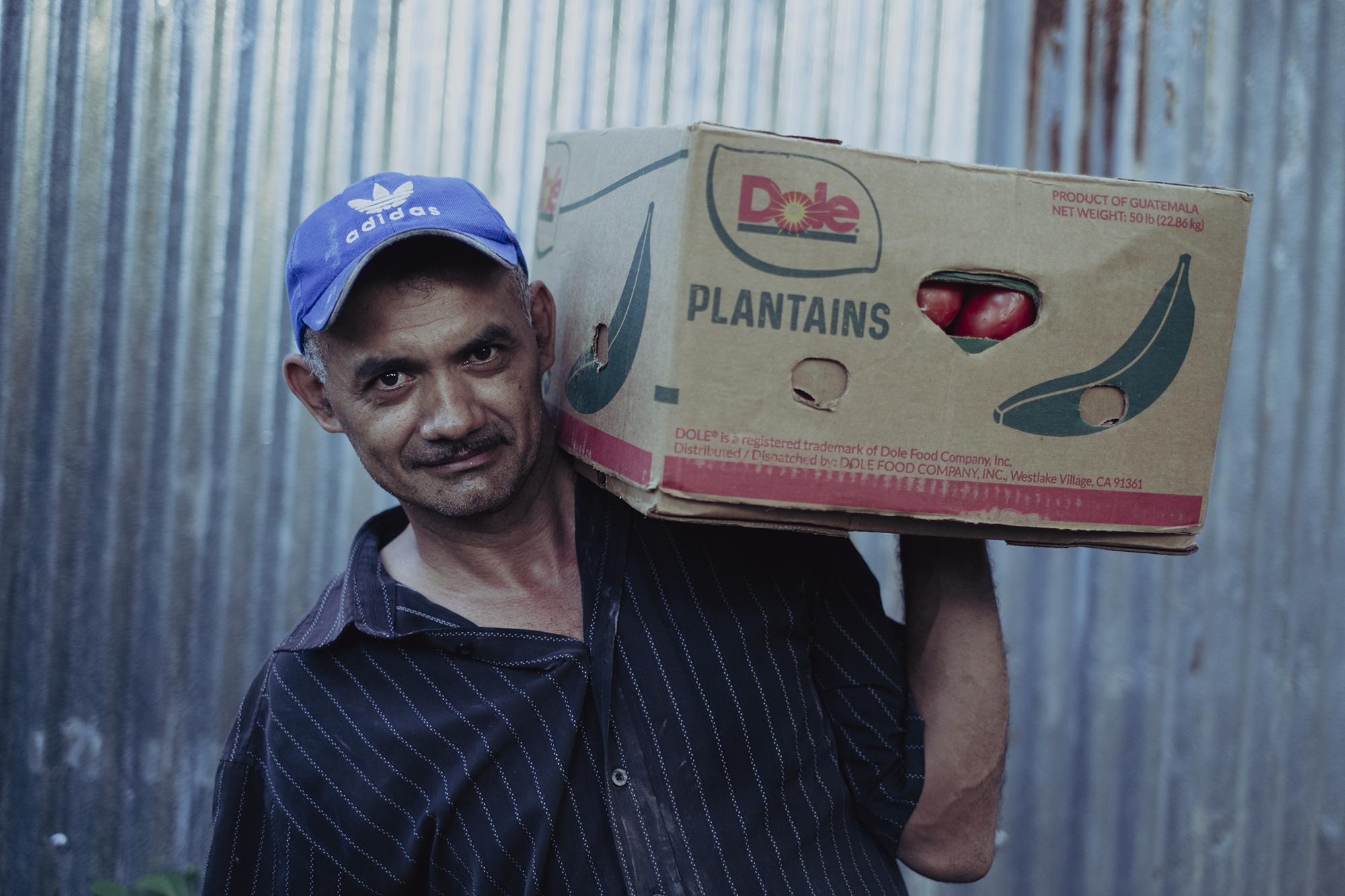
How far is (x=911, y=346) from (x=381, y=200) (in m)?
0.72

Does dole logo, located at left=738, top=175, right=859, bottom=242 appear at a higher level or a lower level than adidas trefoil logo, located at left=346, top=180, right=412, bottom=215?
lower

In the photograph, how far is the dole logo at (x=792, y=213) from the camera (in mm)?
1010

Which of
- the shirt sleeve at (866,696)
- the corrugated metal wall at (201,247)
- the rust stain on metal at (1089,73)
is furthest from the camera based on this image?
the rust stain on metal at (1089,73)

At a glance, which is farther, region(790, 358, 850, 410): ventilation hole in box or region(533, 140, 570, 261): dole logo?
region(533, 140, 570, 261): dole logo

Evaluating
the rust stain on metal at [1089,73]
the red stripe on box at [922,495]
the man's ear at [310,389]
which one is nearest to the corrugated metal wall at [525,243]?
the rust stain on metal at [1089,73]

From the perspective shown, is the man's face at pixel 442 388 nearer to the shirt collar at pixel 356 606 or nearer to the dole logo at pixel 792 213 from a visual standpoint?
the shirt collar at pixel 356 606

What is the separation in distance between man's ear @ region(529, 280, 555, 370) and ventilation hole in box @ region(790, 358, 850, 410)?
20.3 inches

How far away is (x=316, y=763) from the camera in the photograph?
1374mm

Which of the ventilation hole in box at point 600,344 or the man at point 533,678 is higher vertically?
the ventilation hole in box at point 600,344

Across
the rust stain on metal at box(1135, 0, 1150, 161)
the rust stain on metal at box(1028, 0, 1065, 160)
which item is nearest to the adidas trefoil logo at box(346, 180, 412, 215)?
the rust stain on metal at box(1028, 0, 1065, 160)

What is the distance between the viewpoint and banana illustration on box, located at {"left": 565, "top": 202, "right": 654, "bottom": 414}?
1.11m

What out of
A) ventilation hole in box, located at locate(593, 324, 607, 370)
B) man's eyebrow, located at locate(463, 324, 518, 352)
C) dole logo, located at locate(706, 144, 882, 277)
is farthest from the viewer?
man's eyebrow, located at locate(463, 324, 518, 352)

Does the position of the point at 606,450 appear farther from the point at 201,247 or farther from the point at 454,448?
the point at 201,247

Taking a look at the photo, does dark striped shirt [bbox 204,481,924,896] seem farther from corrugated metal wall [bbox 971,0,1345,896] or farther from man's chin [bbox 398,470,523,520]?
corrugated metal wall [bbox 971,0,1345,896]
